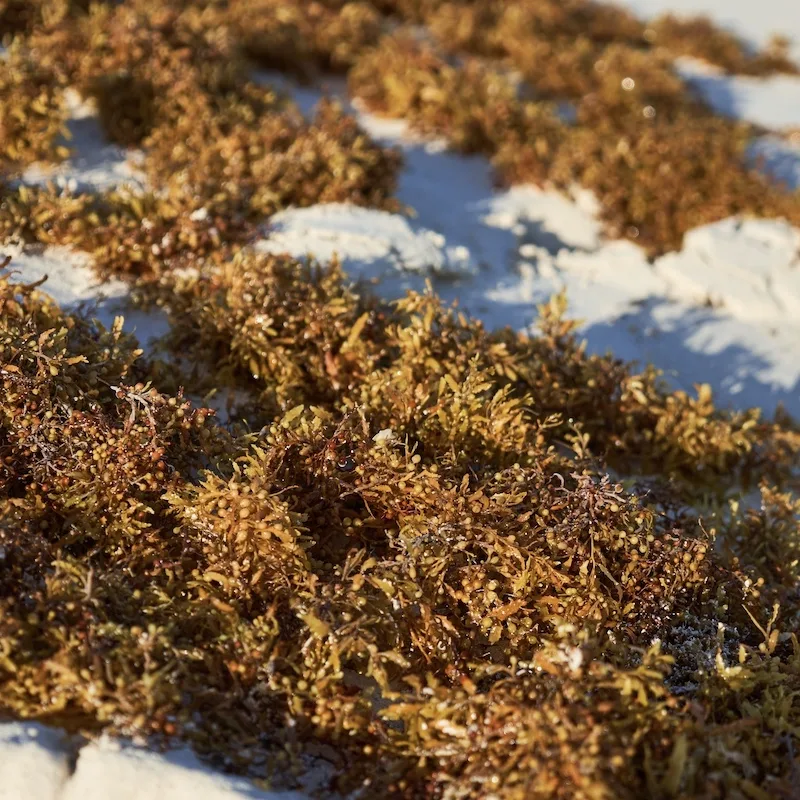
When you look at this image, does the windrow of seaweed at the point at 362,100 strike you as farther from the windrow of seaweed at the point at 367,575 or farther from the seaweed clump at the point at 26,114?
the windrow of seaweed at the point at 367,575

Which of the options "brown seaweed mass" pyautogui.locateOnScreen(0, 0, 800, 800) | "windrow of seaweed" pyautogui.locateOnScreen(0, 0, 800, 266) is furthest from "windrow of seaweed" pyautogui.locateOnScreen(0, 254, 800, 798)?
"windrow of seaweed" pyautogui.locateOnScreen(0, 0, 800, 266)

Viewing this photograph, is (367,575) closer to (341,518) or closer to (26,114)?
(341,518)

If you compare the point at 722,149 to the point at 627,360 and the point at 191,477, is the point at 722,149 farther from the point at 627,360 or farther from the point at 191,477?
the point at 191,477

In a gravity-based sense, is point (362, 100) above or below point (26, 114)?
above

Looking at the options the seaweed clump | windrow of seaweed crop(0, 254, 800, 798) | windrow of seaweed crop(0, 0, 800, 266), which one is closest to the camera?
windrow of seaweed crop(0, 254, 800, 798)

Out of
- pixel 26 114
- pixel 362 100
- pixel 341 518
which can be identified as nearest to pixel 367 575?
pixel 341 518

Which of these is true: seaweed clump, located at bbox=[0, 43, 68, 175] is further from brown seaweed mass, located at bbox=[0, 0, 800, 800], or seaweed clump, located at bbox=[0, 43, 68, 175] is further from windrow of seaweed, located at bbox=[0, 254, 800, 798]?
windrow of seaweed, located at bbox=[0, 254, 800, 798]

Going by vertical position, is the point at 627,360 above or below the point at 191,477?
above

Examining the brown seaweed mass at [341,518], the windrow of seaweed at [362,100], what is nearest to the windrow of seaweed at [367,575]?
the brown seaweed mass at [341,518]

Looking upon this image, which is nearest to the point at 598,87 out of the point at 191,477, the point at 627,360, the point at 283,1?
the point at 283,1
